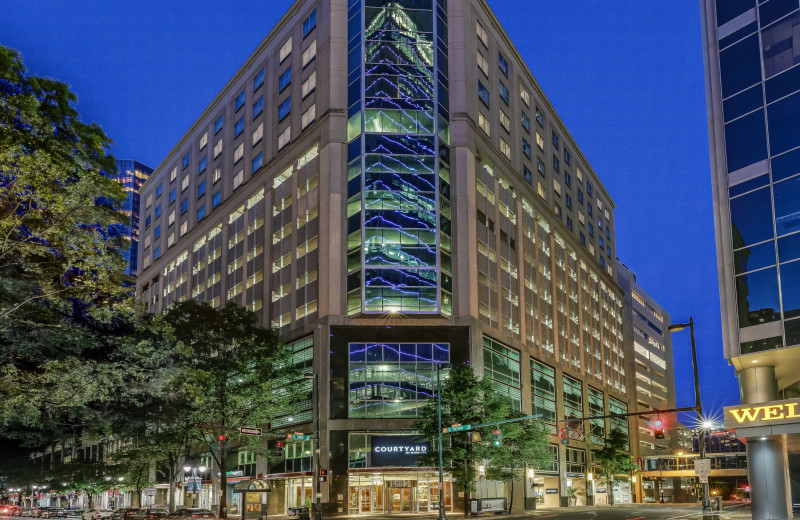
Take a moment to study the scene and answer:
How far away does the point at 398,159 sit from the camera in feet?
236

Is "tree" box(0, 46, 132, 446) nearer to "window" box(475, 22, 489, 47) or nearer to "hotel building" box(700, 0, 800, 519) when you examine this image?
"hotel building" box(700, 0, 800, 519)

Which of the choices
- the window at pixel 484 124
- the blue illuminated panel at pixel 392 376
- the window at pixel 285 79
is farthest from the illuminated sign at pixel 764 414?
the window at pixel 285 79

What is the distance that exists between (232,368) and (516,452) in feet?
81.9

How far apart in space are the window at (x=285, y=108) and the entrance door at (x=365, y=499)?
41.5m

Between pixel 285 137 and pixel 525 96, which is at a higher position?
pixel 525 96

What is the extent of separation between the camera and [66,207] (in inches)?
770

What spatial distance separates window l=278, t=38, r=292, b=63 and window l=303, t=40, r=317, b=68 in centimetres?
440

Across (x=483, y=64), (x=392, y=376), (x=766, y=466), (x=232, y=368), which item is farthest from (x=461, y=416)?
(x=483, y=64)

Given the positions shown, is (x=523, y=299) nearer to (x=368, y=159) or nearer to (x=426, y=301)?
(x=426, y=301)

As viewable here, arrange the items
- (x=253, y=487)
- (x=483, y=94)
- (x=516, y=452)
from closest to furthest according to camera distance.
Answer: (x=253, y=487) < (x=516, y=452) < (x=483, y=94)

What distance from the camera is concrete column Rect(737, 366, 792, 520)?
104 feet

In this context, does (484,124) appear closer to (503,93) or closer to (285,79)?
(503,93)

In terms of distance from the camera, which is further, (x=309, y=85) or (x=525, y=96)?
(x=525, y=96)

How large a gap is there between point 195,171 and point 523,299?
168ft
